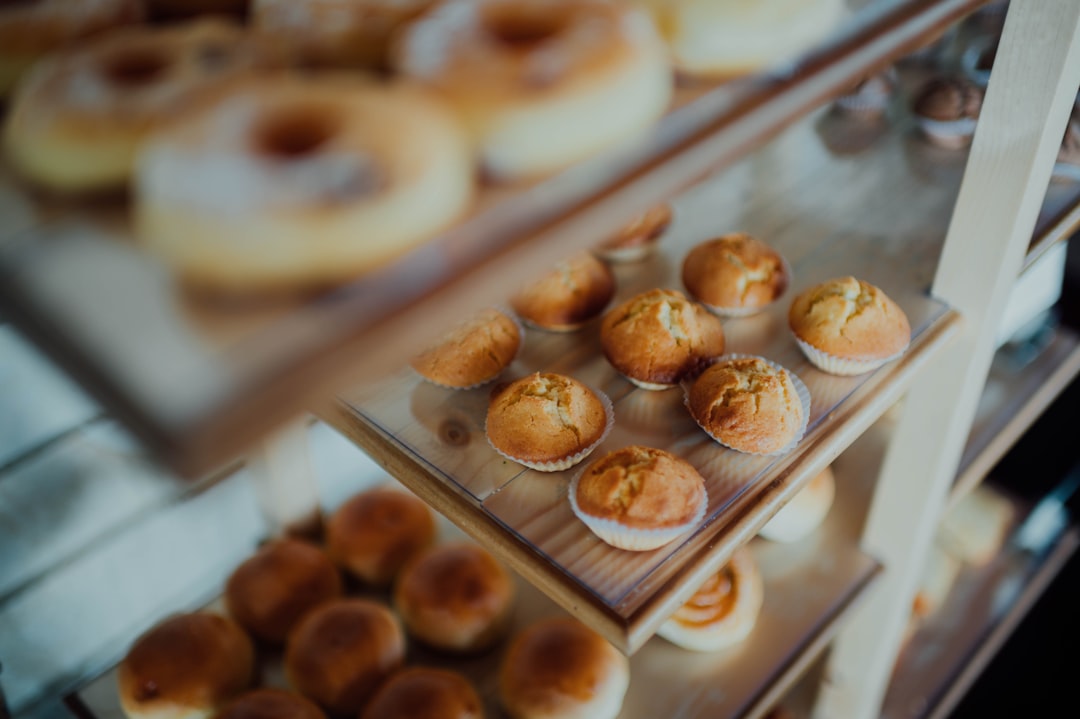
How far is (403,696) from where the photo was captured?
4.15ft

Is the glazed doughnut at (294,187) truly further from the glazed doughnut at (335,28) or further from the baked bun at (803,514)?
the baked bun at (803,514)

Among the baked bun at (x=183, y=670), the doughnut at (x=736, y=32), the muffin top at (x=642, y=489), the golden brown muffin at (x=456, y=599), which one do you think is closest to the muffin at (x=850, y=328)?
the muffin top at (x=642, y=489)

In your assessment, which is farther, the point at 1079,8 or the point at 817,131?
the point at 817,131

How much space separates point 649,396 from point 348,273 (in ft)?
2.51

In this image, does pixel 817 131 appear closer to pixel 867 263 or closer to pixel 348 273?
pixel 867 263

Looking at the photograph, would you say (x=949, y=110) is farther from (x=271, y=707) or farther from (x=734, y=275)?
(x=271, y=707)

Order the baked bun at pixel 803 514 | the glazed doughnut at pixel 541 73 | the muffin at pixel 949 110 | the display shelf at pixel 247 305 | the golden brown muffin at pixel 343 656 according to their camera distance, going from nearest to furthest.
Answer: the display shelf at pixel 247 305
the glazed doughnut at pixel 541 73
the golden brown muffin at pixel 343 656
the baked bun at pixel 803 514
the muffin at pixel 949 110

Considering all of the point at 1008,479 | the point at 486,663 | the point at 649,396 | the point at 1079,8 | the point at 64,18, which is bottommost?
the point at 1008,479

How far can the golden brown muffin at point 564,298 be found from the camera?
1.22 m

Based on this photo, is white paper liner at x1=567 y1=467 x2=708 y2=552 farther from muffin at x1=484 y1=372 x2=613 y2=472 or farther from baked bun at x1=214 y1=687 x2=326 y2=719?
baked bun at x1=214 y1=687 x2=326 y2=719

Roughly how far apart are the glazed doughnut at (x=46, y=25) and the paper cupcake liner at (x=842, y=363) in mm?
879

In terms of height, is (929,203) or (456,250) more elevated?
(456,250)

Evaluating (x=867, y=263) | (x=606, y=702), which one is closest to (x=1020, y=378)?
(x=867, y=263)

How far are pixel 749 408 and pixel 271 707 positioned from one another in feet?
2.67
